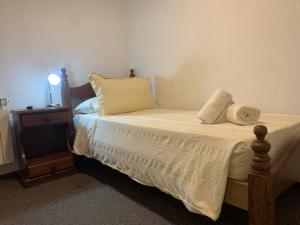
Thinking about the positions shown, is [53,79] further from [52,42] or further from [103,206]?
[103,206]

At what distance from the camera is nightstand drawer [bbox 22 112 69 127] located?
2262mm

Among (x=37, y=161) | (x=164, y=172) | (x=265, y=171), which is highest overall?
(x=265, y=171)

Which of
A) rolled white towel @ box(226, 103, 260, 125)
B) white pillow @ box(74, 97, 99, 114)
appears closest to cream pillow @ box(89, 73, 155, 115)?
white pillow @ box(74, 97, 99, 114)

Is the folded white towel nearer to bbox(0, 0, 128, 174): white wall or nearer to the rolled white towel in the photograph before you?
the rolled white towel

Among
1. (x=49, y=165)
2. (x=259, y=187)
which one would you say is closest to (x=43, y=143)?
(x=49, y=165)

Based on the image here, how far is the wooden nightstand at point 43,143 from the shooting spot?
227 centimetres

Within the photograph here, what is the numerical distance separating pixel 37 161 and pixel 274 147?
2071 millimetres

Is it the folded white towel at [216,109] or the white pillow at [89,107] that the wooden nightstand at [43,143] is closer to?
the white pillow at [89,107]

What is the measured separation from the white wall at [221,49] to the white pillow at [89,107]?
83cm

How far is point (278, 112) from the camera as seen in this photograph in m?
1.99

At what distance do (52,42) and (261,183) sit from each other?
8.23ft

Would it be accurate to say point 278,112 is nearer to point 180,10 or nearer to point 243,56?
point 243,56

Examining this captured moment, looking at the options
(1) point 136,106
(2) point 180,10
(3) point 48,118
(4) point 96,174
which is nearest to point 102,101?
(1) point 136,106

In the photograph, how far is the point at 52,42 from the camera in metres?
2.73
